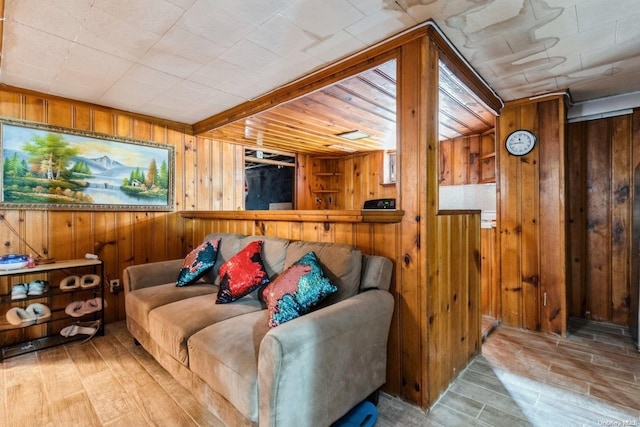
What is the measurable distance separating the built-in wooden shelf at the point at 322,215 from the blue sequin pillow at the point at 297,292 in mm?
421

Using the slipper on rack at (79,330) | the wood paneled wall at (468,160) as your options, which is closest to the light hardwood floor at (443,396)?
the slipper on rack at (79,330)

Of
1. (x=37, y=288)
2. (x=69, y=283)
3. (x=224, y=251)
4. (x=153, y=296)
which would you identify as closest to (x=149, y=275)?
(x=153, y=296)

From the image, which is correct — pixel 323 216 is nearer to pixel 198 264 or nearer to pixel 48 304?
pixel 198 264

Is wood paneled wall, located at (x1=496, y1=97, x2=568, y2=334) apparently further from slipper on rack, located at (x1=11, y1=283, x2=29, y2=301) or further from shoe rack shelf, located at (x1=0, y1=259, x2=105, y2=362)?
slipper on rack, located at (x1=11, y1=283, x2=29, y2=301)

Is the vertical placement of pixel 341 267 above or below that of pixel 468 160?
below

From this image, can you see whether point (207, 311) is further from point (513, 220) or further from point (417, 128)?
point (513, 220)

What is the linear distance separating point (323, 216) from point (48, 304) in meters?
2.72

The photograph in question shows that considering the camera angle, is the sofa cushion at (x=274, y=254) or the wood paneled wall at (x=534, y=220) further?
the wood paneled wall at (x=534, y=220)

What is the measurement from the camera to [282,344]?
3.94 feet

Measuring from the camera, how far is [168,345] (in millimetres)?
1837

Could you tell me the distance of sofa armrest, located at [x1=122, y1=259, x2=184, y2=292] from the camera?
2.52 m

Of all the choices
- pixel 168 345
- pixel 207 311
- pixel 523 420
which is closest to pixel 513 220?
pixel 523 420

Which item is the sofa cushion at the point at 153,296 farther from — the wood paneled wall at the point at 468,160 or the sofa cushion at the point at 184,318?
the wood paneled wall at the point at 468,160

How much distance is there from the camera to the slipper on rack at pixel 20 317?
7.86 ft
